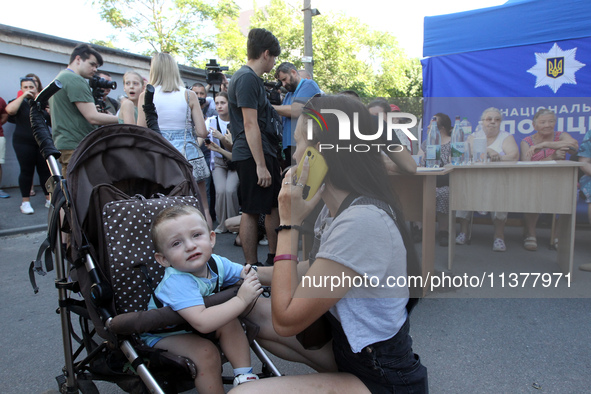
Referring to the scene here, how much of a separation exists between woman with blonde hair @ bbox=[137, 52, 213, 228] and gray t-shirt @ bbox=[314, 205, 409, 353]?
2544mm

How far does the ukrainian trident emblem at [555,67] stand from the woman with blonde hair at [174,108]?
4518 millimetres

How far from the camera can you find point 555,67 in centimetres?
529

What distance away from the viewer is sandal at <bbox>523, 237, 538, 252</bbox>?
4.49m

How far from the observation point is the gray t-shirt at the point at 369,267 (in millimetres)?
1247

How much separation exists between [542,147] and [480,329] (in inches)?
115

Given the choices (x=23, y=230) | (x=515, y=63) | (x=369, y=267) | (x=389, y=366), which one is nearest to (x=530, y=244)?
(x=515, y=63)

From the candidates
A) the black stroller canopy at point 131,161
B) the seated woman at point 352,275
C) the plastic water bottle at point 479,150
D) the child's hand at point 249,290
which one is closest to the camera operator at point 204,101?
the plastic water bottle at point 479,150

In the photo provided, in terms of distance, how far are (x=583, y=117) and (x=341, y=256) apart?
5.48 meters

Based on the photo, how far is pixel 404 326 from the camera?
4.68 feet

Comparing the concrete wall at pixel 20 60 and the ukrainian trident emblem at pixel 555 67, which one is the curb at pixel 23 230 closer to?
the concrete wall at pixel 20 60

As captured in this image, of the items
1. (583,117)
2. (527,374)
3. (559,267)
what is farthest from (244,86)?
(583,117)

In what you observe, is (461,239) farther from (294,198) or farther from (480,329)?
(294,198)

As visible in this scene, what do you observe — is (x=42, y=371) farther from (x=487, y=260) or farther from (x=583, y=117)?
(x=583, y=117)

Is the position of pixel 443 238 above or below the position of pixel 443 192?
below
